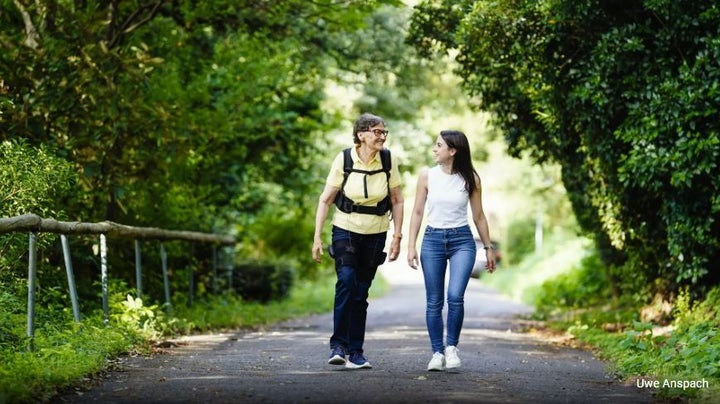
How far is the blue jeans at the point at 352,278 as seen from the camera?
26.7 ft

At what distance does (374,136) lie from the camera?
8.06 m

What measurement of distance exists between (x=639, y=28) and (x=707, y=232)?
7.74 feet

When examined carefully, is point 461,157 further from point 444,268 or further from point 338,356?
point 338,356

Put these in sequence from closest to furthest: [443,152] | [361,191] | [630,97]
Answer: [361,191] < [443,152] < [630,97]

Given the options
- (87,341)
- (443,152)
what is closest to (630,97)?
(443,152)

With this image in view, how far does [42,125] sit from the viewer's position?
11.3 m

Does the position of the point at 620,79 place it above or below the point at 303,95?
below

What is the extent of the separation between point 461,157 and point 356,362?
1875 millimetres

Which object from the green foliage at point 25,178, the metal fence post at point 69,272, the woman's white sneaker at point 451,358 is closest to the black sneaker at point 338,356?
the woman's white sneaker at point 451,358

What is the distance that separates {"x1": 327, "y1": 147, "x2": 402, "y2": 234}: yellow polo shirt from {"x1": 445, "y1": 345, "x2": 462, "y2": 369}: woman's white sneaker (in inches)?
43.7

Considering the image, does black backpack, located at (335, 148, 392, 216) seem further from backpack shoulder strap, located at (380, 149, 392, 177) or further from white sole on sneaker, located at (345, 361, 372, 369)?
white sole on sneaker, located at (345, 361, 372, 369)

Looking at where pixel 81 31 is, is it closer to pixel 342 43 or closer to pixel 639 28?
pixel 639 28

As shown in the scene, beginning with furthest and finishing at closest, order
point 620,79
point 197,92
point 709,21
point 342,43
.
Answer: point 342,43, point 197,92, point 620,79, point 709,21

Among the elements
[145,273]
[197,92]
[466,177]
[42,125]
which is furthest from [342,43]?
[466,177]
